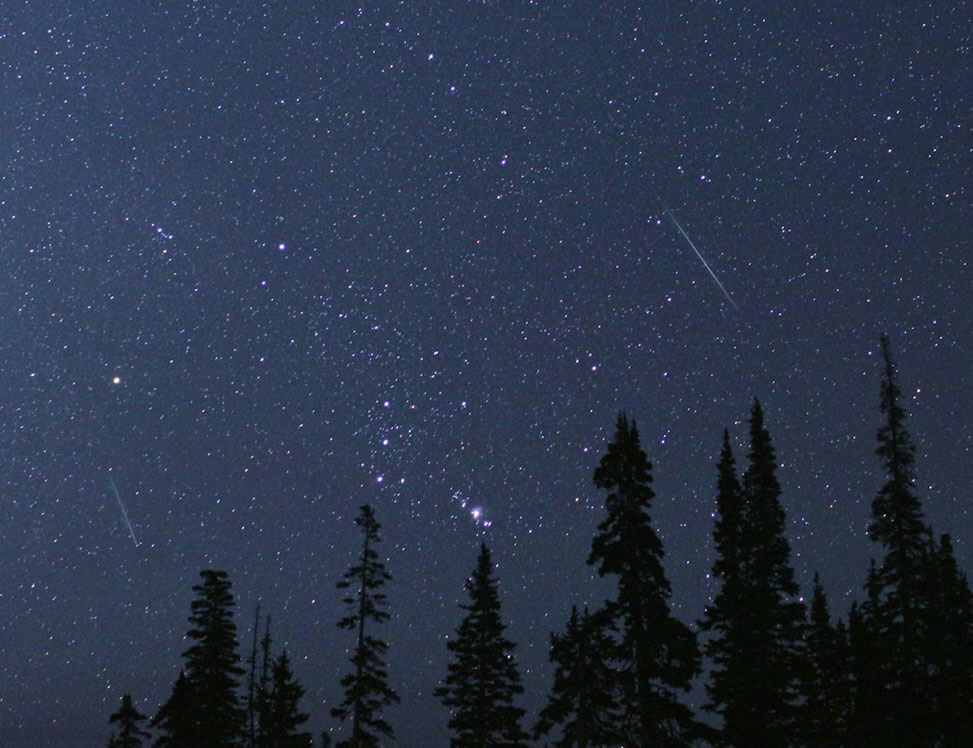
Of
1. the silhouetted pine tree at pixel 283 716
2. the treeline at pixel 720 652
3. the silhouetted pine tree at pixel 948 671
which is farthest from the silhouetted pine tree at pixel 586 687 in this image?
the silhouetted pine tree at pixel 283 716

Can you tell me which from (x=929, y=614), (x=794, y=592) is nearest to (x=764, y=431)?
(x=794, y=592)

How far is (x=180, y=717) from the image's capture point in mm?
44125

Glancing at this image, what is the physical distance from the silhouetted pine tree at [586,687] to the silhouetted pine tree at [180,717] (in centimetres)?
2057

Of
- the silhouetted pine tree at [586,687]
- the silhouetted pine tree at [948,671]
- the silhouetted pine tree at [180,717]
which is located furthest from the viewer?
the silhouetted pine tree at [180,717]

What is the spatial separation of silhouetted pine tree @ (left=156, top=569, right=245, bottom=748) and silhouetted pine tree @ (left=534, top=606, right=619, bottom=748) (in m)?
20.0

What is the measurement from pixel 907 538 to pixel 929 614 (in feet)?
9.77

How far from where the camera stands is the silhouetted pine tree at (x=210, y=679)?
43750 millimetres

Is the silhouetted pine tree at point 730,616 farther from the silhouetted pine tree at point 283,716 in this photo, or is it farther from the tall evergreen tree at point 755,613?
the silhouetted pine tree at point 283,716

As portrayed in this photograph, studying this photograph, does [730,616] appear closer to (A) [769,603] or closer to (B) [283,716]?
(A) [769,603]

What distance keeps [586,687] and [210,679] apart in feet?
80.2

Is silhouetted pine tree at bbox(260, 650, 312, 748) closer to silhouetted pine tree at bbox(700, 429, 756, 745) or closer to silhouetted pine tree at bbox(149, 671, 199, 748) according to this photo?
silhouetted pine tree at bbox(149, 671, 199, 748)

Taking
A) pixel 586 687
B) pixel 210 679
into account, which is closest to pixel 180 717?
pixel 210 679

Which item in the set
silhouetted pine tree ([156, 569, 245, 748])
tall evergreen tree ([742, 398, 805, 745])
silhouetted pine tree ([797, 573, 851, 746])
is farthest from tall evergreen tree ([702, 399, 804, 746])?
silhouetted pine tree ([156, 569, 245, 748])

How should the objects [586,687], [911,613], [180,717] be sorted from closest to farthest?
[586,687] → [911,613] → [180,717]
